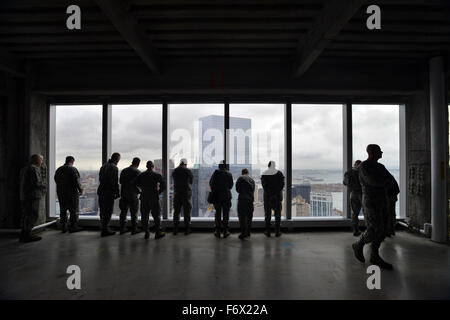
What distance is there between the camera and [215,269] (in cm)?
317

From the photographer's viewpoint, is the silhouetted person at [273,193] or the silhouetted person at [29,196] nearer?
the silhouetted person at [29,196]

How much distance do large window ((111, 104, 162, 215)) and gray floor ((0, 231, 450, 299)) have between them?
203cm

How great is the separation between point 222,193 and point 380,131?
4.65 m

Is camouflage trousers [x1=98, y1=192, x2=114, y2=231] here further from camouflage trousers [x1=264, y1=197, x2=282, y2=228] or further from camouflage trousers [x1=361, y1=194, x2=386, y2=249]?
camouflage trousers [x1=361, y1=194, x2=386, y2=249]

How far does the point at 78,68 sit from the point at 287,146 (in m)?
5.61

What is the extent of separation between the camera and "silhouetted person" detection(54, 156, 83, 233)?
5.12 m

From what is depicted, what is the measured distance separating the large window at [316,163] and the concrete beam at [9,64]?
6800 mm

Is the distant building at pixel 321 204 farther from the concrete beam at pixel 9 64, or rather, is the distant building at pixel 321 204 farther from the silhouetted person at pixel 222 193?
the concrete beam at pixel 9 64

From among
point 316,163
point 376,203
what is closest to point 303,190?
point 316,163

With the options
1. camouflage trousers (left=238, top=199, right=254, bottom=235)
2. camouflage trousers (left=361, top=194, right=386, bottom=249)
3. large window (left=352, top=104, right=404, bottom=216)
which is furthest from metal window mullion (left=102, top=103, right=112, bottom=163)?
large window (left=352, top=104, right=404, bottom=216)

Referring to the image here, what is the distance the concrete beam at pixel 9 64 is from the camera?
4598mm

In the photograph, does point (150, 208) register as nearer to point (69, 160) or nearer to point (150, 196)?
point (150, 196)

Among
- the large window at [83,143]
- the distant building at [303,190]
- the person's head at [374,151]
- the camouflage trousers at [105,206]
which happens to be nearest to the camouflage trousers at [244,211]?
the distant building at [303,190]

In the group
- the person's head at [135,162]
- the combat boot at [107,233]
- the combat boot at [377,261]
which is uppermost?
the person's head at [135,162]
